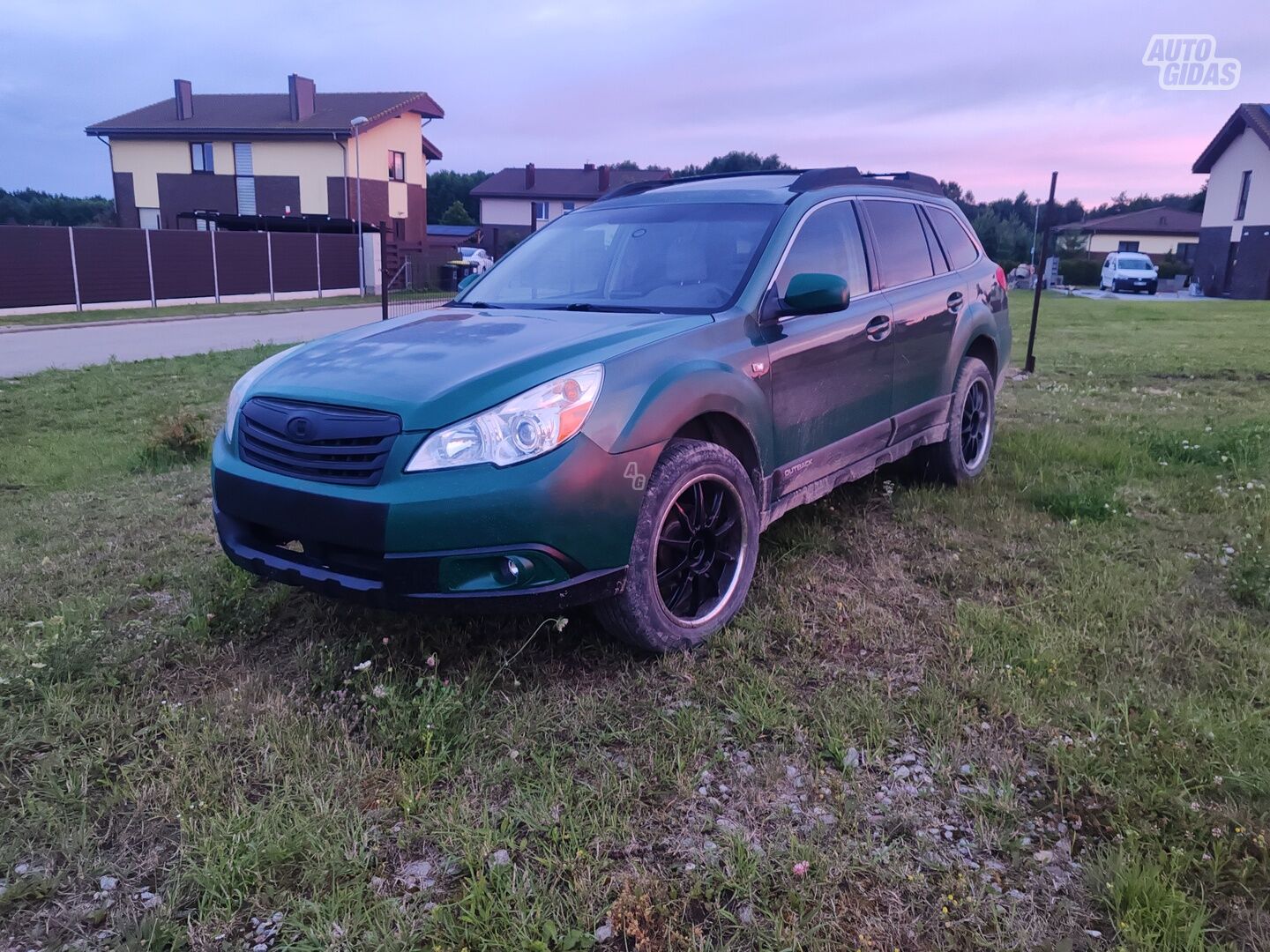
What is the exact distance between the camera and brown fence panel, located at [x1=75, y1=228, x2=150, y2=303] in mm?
23531

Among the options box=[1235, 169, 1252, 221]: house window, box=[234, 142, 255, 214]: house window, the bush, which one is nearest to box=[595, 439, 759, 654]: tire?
the bush

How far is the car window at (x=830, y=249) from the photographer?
4086 millimetres

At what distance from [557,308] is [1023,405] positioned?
6.14 metres

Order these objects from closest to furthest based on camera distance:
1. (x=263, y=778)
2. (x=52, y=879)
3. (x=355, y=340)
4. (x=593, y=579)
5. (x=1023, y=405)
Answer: (x=52, y=879)
(x=263, y=778)
(x=593, y=579)
(x=355, y=340)
(x=1023, y=405)

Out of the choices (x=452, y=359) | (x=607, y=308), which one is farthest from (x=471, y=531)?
(x=607, y=308)

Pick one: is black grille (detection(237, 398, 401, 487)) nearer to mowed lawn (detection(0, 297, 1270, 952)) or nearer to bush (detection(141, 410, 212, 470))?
mowed lawn (detection(0, 297, 1270, 952))

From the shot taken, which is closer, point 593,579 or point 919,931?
point 919,931

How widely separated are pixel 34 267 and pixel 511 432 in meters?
24.6

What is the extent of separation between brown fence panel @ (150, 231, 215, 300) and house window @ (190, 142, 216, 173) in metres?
18.1

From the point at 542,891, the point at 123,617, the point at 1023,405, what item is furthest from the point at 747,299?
the point at 1023,405

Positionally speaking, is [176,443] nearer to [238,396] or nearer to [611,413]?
[238,396]

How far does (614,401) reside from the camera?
10.1 ft

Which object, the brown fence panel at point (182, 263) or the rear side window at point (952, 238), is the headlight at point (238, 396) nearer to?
the rear side window at point (952, 238)

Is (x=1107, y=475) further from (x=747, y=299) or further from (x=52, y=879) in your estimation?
(x=52, y=879)
